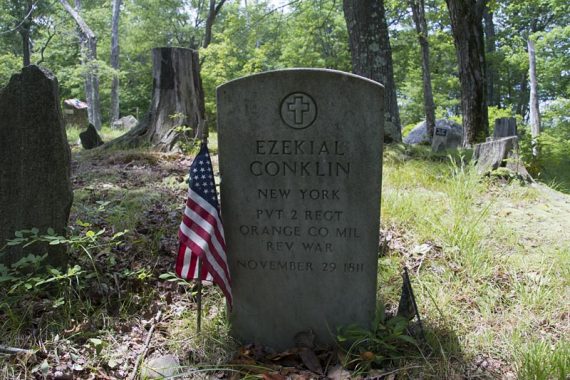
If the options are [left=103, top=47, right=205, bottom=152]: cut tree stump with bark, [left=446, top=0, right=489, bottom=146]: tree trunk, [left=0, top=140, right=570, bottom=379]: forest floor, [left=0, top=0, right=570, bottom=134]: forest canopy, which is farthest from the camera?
[left=0, top=0, right=570, bottom=134]: forest canopy

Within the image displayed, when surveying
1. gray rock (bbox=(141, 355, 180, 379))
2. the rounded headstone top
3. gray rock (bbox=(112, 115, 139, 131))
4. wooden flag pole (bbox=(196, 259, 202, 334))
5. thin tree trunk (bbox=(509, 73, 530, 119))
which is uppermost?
thin tree trunk (bbox=(509, 73, 530, 119))

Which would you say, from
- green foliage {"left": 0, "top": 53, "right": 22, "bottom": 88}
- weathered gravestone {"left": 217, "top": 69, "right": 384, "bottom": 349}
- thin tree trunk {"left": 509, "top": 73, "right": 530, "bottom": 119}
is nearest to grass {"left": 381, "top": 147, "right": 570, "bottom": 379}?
weathered gravestone {"left": 217, "top": 69, "right": 384, "bottom": 349}

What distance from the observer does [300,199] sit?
3090 millimetres

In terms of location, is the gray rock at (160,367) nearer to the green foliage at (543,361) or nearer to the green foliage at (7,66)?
the green foliage at (543,361)

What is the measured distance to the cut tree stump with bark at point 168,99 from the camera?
Answer: 8.17 m

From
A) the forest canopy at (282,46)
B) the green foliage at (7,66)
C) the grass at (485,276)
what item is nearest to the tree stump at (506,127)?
the grass at (485,276)

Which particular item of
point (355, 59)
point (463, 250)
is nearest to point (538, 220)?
point (463, 250)

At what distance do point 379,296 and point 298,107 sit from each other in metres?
1.65

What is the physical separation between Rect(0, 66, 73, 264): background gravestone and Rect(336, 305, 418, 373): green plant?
2.28 m

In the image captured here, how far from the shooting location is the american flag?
3.03m

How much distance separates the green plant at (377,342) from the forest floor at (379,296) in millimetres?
21

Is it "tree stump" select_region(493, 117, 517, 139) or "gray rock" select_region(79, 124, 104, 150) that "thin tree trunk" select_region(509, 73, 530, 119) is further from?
"gray rock" select_region(79, 124, 104, 150)

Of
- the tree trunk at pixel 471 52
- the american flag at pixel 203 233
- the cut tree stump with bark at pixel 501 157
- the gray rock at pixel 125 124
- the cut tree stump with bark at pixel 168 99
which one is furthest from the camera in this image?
the gray rock at pixel 125 124

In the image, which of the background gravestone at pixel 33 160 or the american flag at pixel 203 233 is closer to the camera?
the american flag at pixel 203 233
